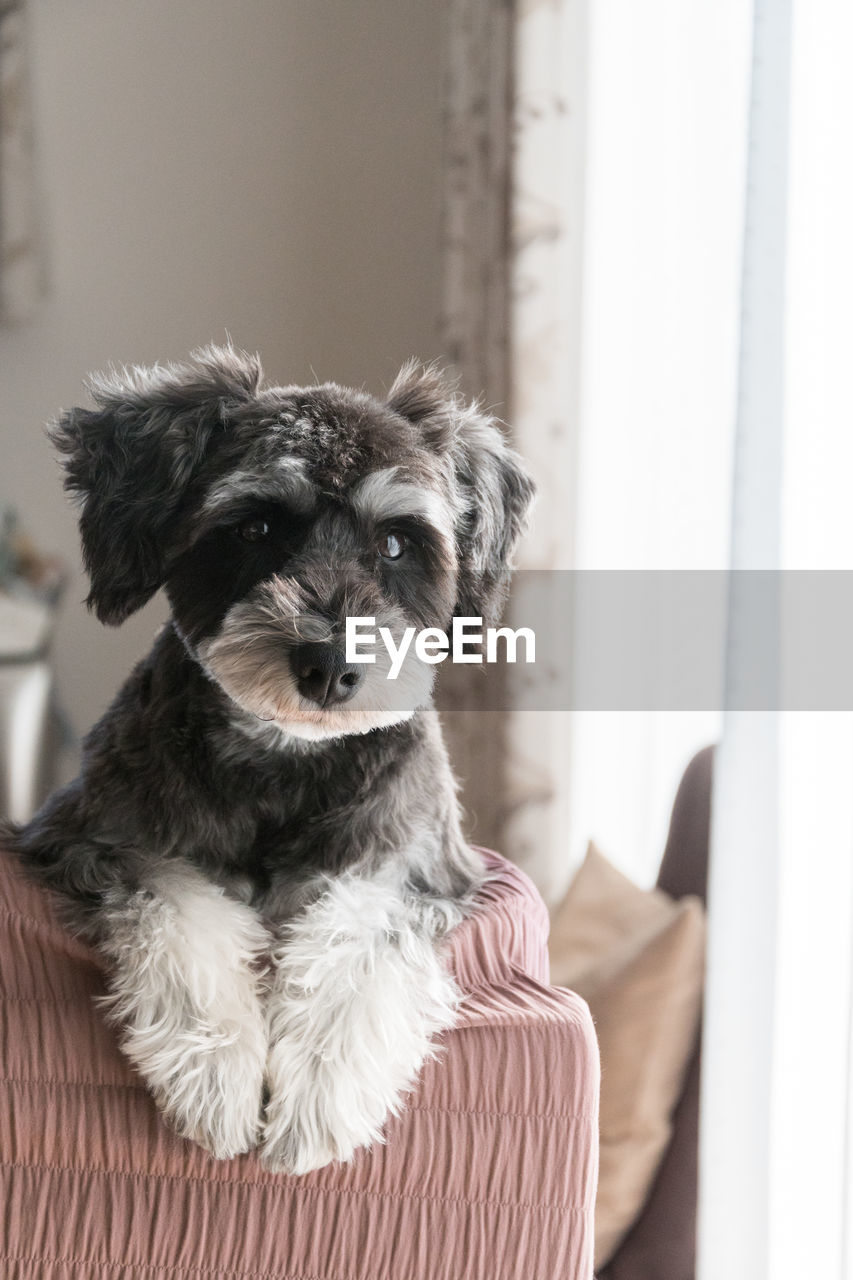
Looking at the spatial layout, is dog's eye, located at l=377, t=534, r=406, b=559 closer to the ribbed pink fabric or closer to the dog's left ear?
the dog's left ear

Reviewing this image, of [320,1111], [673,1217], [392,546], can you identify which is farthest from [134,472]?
[673,1217]

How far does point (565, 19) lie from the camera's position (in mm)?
2449

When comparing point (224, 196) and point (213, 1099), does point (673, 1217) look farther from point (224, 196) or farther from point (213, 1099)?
point (224, 196)

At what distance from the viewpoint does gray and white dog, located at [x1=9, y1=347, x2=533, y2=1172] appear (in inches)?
42.4

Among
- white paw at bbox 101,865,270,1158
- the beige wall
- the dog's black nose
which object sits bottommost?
white paw at bbox 101,865,270,1158

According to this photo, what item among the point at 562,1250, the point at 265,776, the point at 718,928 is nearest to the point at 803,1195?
the point at 718,928

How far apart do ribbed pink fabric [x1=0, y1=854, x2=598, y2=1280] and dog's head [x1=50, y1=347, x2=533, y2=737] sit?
0.33m

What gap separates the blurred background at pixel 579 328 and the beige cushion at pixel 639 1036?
11mm

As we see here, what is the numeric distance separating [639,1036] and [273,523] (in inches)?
44.8

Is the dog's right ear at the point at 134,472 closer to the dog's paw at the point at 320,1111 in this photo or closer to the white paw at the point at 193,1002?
the white paw at the point at 193,1002

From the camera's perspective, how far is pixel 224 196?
306 centimetres

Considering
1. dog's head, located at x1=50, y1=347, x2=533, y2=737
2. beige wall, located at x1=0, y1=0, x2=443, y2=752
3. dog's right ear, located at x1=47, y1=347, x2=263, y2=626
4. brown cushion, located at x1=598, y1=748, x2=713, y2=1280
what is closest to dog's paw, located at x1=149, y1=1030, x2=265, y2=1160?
dog's head, located at x1=50, y1=347, x2=533, y2=737

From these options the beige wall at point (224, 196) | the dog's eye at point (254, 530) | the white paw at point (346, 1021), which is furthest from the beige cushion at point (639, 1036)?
the beige wall at point (224, 196)

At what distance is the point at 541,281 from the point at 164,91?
1265mm
